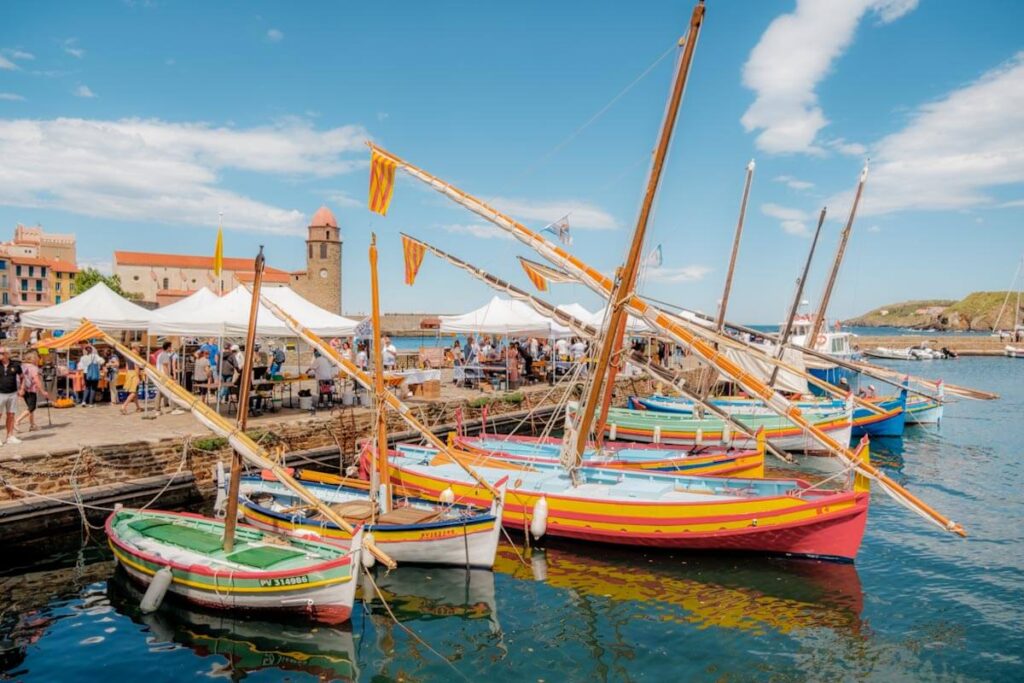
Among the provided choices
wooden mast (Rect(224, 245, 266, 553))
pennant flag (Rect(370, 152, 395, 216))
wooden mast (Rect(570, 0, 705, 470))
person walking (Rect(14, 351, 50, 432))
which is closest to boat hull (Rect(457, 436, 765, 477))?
wooden mast (Rect(570, 0, 705, 470))

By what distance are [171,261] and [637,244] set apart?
123509mm

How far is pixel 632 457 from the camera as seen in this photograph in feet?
63.0

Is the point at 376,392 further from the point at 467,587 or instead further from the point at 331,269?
the point at 331,269

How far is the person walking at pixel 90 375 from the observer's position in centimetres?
2091

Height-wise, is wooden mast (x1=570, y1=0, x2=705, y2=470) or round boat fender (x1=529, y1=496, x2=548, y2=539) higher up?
wooden mast (x1=570, y1=0, x2=705, y2=470)

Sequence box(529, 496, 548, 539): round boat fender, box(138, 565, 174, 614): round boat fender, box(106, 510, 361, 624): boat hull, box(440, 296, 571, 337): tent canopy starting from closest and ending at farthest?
box(106, 510, 361, 624): boat hull
box(138, 565, 174, 614): round boat fender
box(529, 496, 548, 539): round boat fender
box(440, 296, 571, 337): tent canopy

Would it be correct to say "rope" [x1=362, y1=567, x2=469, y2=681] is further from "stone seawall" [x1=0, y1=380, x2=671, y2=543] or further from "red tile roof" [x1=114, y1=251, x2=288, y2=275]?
"red tile roof" [x1=114, y1=251, x2=288, y2=275]

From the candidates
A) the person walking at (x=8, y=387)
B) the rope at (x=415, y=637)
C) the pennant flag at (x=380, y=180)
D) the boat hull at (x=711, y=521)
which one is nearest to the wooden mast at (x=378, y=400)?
the boat hull at (x=711, y=521)

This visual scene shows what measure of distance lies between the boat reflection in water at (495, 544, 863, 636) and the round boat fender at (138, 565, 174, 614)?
5930 millimetres

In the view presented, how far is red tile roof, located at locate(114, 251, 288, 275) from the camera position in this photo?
115562mm

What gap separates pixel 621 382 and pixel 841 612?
2556 cm

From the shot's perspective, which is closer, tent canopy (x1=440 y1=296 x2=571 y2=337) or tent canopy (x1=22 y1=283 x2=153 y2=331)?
tent canopy (x1=22 y1=283 x2=153 y2=331)

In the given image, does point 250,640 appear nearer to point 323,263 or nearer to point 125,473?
point 125,473

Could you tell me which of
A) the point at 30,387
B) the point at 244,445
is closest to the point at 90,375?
the point at 30,387
